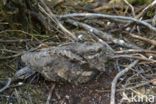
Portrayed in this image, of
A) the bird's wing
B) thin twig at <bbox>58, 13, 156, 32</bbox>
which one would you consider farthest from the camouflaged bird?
thin twig at <bbox>58, 13, 156, 32</bbox>

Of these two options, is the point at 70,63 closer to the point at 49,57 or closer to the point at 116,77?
the point at 49,57

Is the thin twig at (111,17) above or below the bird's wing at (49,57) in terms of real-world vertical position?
above

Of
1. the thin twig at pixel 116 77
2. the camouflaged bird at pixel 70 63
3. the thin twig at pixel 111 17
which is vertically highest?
the thin twig at pixel 111 17

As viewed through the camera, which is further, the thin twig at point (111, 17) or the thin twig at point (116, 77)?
the thin twig at point (111, 17)

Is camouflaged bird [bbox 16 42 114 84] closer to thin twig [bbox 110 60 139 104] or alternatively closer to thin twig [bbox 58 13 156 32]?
thin twig [bbox 110 60 139 104]

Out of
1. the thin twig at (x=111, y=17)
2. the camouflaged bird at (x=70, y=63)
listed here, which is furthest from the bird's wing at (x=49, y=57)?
the thin twig at (x=111, y=17)

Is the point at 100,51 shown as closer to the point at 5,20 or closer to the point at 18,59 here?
the point at 18,59

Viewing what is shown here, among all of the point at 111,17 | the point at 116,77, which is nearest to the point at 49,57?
the point at 116,77

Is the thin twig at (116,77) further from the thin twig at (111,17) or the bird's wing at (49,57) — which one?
the thin twig at (111,17)

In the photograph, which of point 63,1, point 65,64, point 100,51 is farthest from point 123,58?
point 63,1
